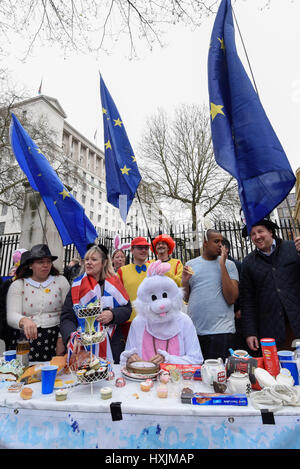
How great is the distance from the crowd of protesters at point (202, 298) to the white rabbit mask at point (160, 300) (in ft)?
1.16

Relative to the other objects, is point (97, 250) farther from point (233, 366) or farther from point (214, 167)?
point (214, 167)

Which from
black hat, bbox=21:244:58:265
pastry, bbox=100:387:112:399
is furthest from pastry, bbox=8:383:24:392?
black hat, bbox=21:244:58:265

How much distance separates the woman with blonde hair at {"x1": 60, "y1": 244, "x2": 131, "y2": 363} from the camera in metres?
2.38

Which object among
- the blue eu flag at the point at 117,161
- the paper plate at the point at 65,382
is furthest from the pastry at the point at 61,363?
the blue eu flag at the point at 117,161

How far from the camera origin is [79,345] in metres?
1.93

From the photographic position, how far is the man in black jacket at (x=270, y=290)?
2.49 metres

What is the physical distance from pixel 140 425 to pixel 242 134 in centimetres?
263

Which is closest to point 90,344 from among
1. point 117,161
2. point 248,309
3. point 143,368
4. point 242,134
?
point 143,368

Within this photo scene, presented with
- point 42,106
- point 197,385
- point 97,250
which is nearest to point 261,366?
point 197,385

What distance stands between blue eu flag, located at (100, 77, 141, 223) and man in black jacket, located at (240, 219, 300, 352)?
201 centimetres

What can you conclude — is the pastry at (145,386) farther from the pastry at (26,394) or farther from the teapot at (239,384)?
the pastry at (26,394)

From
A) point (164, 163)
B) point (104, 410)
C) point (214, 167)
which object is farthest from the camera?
point (164, 163)

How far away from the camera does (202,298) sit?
279 centimetres

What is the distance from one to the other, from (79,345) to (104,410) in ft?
1.97
